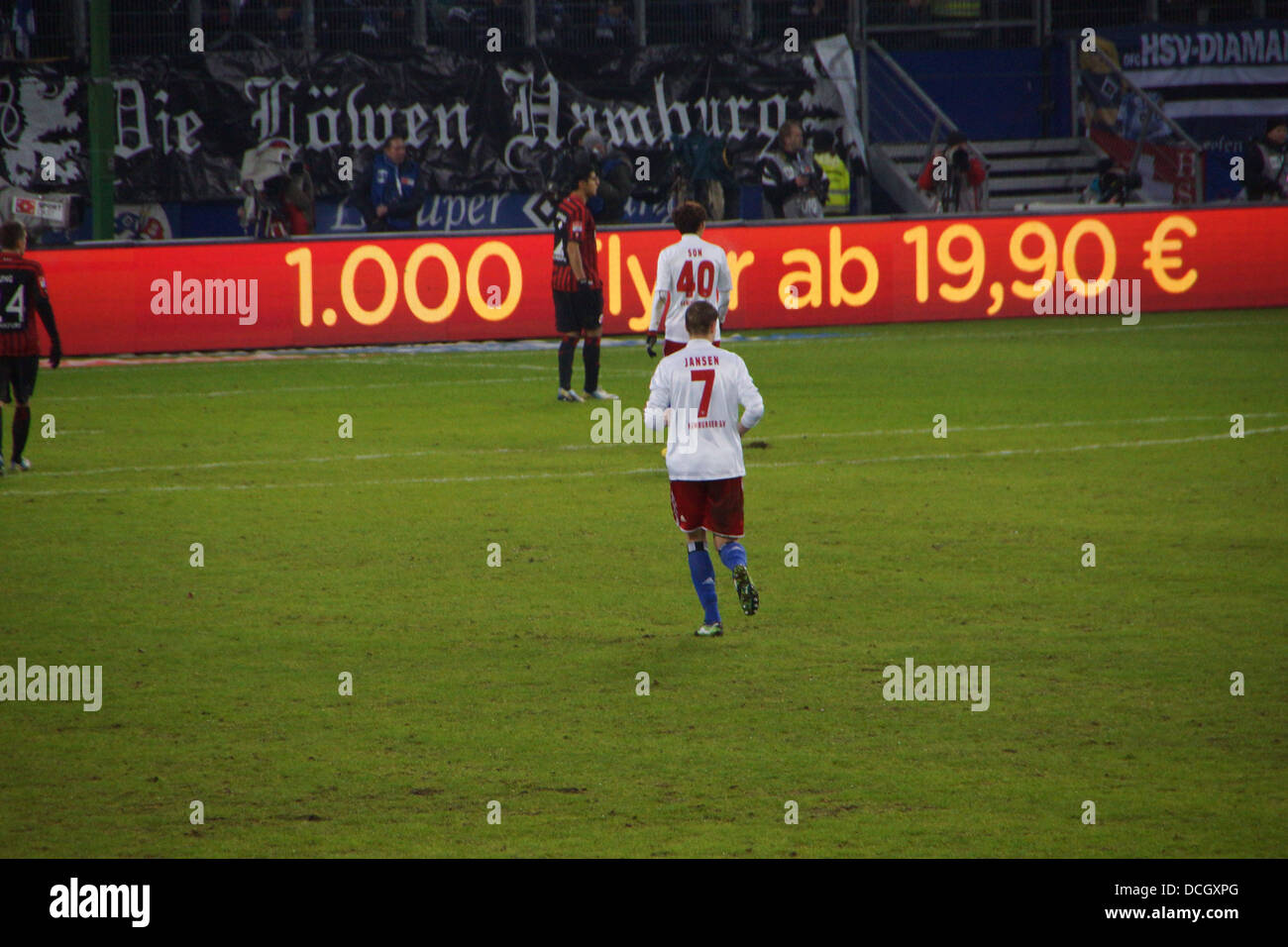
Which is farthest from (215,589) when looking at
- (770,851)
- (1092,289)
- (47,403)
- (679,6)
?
(679,6)

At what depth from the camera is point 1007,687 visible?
8641 millimetres

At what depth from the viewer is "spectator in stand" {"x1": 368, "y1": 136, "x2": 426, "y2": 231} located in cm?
2902

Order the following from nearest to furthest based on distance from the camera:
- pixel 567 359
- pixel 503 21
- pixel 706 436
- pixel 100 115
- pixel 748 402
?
1. pixel 748 402
2. pixel 706 436
3. pixel 567 359
4. pixel 100 115
5. pixel 503 21

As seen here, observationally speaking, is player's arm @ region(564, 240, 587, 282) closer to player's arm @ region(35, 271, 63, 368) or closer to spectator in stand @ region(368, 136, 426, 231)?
player's arm @ region(35, 271, 63, 368)

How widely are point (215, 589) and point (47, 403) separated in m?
9.76

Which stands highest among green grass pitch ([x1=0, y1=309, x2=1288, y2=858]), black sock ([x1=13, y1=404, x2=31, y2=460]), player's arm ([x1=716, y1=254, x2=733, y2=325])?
player's arm ([x1=716, y1=254, x2=733, y2=325])

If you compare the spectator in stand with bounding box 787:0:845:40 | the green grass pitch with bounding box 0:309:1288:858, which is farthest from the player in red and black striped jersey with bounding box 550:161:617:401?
the spectator in stand with bounding box 787:0:845:40

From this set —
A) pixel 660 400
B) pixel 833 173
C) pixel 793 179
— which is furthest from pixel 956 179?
pixel 660 400

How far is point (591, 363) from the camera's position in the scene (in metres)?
19.3

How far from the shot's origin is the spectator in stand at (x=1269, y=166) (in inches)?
1276

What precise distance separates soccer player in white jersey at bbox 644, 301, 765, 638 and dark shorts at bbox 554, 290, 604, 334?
9.76 meters

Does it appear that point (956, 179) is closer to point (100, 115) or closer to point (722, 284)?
point (100, 115)

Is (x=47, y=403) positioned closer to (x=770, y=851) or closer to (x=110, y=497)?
(x=110, y=497)

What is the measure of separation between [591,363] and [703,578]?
32.3 ft
